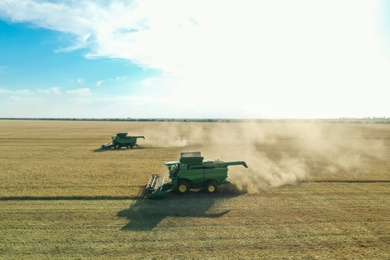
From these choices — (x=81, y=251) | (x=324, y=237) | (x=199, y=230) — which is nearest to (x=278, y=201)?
(x=324, y=237)

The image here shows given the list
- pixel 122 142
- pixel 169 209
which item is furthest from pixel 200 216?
pixel 122 142

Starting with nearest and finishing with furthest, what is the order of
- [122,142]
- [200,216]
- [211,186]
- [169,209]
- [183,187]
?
[200,216], [169,209], [183,187], [211,186], [122,142]

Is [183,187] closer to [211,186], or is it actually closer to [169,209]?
[211,186]

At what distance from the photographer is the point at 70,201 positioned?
1577cm

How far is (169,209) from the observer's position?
47.5 feet

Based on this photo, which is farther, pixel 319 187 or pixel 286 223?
pixel 319 187

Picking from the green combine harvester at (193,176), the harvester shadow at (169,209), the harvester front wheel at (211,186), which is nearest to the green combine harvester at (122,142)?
the green combine harvester at (193,176)

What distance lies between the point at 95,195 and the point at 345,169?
1962 centimetres

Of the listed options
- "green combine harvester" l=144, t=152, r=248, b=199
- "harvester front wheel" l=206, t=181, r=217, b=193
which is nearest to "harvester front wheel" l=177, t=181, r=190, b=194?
"green combine harvester" l=144, t=152, r=248, b=199

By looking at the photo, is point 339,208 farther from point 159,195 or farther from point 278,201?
point 159,195

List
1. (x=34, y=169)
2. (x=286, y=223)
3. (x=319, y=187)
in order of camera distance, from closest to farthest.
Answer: (x=286, y=223), (x=319, y=187), (x=34, y=169)

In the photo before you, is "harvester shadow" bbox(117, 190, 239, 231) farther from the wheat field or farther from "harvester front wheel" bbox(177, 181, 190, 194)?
"harvester front wheel" bbox(177, 181, 190, 194)

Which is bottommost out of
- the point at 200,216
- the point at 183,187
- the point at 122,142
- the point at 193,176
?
the point at 200,216

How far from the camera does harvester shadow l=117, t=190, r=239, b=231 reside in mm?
12863
